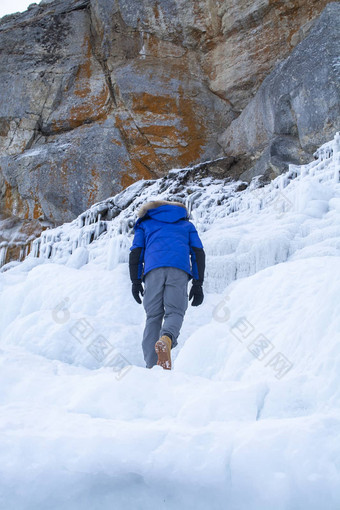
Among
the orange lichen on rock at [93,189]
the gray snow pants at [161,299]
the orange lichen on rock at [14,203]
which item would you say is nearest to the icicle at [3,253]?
the orange lichen on rock at [14,203]

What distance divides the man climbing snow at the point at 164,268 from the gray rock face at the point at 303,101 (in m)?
5.23

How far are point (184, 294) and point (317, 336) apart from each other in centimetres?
114

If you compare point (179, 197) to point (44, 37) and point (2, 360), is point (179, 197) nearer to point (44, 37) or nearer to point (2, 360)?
point (2, 360)

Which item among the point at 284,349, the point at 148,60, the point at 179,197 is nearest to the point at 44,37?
the point at 148,60

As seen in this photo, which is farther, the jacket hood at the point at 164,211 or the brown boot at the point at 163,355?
the jacket hood at the point at 164,211

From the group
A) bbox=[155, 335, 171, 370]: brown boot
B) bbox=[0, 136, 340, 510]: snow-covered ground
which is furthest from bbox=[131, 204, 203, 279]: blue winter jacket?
bbox=[155, 335, 171, 370]: brown boot

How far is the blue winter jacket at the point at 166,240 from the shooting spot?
3.25 meters

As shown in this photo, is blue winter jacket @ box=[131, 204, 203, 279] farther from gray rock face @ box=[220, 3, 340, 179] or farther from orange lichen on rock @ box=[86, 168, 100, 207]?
orange lichen on rock @ box=[86, 168, 100, 207]

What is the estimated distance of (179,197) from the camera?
340 inches

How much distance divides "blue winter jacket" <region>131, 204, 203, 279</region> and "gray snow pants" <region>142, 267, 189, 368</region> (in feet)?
0.19

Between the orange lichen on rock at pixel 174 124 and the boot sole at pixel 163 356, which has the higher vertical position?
Answer: the boot sole at pixel 163 356

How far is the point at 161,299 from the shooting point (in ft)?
10.7

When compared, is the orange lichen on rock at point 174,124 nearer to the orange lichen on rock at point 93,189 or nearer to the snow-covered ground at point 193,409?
the orange lichen on rock at point 93,189

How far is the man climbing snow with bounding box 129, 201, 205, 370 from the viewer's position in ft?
10.4
